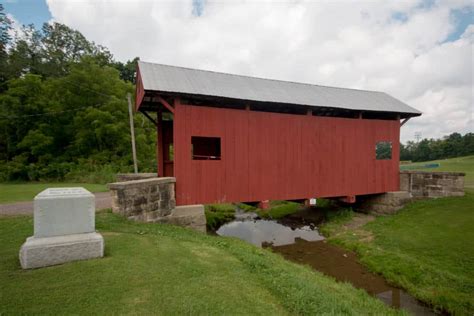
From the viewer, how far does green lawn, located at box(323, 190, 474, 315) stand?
571cm

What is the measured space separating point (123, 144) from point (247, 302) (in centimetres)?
1977

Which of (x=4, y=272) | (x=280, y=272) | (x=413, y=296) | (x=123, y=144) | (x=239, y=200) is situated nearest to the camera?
(x=4, y=272)

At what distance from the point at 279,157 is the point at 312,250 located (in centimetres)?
329

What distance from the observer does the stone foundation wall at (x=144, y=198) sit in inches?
246

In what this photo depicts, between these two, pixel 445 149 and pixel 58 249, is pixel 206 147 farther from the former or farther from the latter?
pixel 445 149

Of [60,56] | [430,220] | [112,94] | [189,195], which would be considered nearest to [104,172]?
[112,94]

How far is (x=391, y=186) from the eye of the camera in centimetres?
1162

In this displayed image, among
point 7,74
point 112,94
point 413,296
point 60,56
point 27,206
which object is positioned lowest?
point 413,296

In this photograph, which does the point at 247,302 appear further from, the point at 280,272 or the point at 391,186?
the point at 391,186

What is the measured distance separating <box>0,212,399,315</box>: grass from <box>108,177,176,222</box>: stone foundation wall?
1.42 m

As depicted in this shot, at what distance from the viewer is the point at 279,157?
9297mm

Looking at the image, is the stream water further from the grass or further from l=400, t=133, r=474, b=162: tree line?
l=400, t=133, r=474, b=162: tree line

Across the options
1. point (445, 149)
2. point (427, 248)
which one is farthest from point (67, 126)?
point (445, 149)

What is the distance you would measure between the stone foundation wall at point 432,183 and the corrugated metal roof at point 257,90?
107 inches
